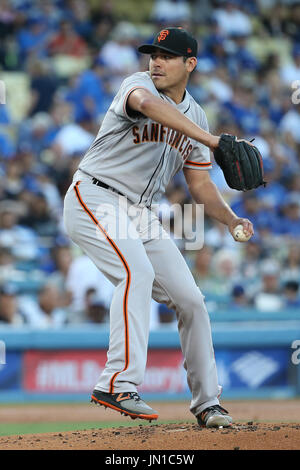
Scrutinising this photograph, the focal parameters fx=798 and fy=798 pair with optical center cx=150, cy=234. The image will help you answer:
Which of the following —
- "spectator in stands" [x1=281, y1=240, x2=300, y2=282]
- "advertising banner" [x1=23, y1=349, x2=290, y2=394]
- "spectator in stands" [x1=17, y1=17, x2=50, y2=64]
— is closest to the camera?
"advertising banner" [x1=23, y1=349, x2=290, y2=394]

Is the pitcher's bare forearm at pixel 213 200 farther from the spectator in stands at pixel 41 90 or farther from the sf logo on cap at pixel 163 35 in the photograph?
the spectator in stands at pixel 41 90

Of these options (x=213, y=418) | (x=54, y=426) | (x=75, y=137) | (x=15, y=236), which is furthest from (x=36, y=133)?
(x=213, y=418)

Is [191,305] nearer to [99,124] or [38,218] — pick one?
[38,218]

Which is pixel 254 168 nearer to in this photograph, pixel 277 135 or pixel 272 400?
pixel 272 400

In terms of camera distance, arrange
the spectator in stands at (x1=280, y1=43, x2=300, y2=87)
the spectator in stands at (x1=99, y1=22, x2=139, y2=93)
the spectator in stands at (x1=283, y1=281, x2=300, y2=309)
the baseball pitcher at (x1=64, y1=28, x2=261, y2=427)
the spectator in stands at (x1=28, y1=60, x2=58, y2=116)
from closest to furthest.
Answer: the baseball pitcher at (x1=64, y1=28, x2=261, y2=427) < the spectator in stands at (x1=283, y1=281, x2=300, y2=309) < the spectator in stands at (x1=28, y1=60, x2=58, y2=116) < the spectator in stands at (x1=99, y1=22, x2=139, y2=93) < the spectator in stands at (x1=280, y1=43, x2=300, y2=87)

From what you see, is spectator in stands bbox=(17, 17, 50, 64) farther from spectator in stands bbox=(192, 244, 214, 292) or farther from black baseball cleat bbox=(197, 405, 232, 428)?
black baseball cleat bbox=(197, 405, 232, 428)

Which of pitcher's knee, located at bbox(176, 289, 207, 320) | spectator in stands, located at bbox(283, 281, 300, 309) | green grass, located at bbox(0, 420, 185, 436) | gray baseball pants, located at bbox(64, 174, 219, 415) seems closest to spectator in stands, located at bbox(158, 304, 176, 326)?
spectator in stands, located at bbox(283, 281, 300, 309)
